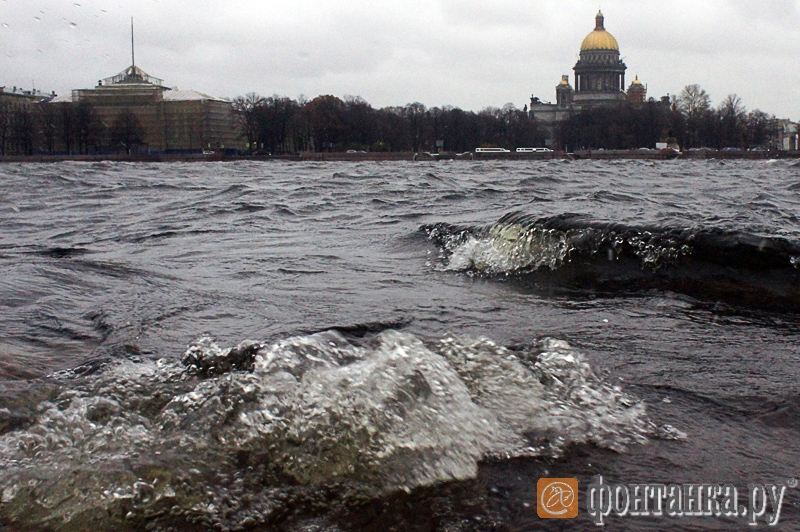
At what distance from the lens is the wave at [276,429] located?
7.67 ft

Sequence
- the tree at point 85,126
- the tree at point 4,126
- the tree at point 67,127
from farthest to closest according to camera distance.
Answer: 1. the tree at point 85,126
2. the tree at point 67,127
3. the tree at point 4,126

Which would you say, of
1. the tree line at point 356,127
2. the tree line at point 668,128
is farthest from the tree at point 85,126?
the tree line at point 668,128

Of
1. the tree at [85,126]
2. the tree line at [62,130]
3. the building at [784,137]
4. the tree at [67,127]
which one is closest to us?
the tree line at [62,130]

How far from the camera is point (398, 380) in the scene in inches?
117

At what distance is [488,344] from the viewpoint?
3.61 m

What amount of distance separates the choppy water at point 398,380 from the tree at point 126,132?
77240mm

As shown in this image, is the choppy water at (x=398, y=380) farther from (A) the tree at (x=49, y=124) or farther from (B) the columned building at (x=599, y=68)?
(B) the columned building at (x=599, y=68)

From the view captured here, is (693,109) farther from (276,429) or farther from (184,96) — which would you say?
(276,429)

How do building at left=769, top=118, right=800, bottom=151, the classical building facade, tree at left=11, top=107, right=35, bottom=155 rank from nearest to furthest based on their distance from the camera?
tree at left=11, top=107, right=35, bottom=155, the classical building facade, building at left=769, top=118, right=800, bottom=151

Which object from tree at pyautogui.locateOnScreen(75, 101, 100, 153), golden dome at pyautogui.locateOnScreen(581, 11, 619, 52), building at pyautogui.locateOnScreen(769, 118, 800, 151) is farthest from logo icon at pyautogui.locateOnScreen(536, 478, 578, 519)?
golden dome at pyautogui.locateOnScreen(581, 11, 619, 52)

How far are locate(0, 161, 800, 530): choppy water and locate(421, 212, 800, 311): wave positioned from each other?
0.06ft

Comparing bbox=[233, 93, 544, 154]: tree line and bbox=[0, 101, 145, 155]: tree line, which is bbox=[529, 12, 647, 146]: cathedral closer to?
bbox=[233, 93, 544, 154]: tree line

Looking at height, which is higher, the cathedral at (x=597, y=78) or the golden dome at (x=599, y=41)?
the golden dome at (x=599, y=41)

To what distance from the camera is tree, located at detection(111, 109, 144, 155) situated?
261 ft
